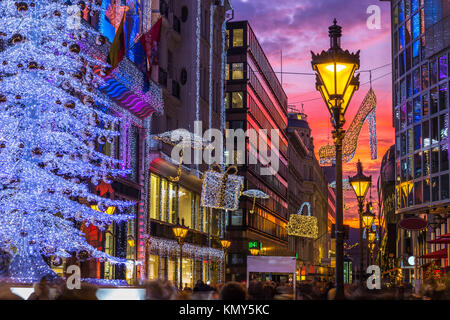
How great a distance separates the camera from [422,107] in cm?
5419

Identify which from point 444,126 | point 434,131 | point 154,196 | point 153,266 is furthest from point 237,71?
point 153,266

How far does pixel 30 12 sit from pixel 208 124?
35.7 m

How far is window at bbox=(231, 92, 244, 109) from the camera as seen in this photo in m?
82.8

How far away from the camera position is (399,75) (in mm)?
59969

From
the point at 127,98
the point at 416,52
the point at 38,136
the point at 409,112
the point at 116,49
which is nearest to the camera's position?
the point at 38,136

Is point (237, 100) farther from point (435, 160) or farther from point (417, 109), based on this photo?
point (435, 160)

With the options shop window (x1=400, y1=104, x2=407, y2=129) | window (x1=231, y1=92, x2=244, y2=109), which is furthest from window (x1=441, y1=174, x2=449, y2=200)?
window (x1=231, y1=92, x2=244, y2=109)

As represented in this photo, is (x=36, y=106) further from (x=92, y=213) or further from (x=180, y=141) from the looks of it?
(x=180, y=141)

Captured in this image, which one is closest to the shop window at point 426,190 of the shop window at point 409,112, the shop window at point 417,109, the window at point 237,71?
the shop window at point 417,109

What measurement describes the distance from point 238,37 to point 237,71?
413 centimetres

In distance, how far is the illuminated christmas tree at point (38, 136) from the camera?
66.5ft

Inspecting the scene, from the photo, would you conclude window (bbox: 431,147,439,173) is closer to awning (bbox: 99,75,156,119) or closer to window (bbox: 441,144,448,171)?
window (bbox: 441,144,448,171)
